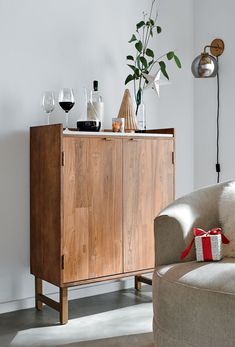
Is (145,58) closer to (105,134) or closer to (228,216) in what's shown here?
(105,134)

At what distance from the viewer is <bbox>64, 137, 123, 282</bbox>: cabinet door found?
3.04 m

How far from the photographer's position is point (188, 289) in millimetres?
2254

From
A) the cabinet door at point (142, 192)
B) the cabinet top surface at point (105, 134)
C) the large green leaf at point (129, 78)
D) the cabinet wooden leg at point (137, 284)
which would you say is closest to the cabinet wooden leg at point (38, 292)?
the cabinet door at point (142, 192)

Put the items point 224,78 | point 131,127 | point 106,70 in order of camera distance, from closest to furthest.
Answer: point 131,127 → point 106,70 → point 224,78

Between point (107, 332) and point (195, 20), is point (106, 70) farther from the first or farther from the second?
point (107, 332)

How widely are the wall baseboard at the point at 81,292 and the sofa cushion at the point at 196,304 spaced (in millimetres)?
1181

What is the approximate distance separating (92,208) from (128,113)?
2.38 feet

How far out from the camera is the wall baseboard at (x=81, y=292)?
3287 mm

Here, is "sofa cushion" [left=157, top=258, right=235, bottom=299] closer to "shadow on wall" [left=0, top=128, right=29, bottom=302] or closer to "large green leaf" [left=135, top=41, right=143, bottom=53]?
"shadow on wall" [left=0, top=128, right=29, bottom=302]

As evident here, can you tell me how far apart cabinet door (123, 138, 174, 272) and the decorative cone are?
0.58ft

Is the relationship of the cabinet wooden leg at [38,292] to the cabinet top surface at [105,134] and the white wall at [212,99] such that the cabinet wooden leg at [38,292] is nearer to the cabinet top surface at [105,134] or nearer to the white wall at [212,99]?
the cabinet top surface at [105,134]

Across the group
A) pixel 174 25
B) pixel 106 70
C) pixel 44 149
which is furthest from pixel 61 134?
pixel 174 25

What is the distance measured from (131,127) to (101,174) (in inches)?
18.3

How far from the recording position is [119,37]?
147 inches
